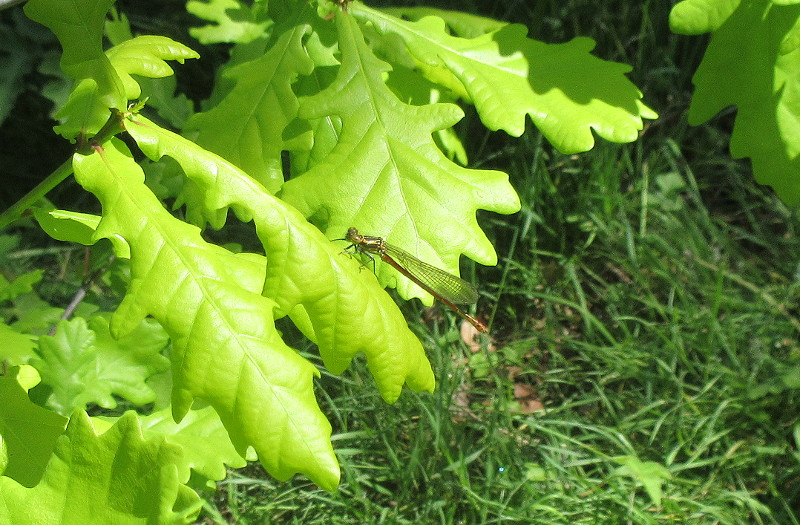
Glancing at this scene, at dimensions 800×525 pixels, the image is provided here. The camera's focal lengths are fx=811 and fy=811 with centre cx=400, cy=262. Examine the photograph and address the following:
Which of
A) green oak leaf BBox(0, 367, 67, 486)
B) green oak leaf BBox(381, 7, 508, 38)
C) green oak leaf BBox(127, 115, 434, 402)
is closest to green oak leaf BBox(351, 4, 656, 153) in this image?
green oak leaf BBox(381, 7, 508, 38)

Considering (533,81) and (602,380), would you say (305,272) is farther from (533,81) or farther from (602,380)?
(602,380)

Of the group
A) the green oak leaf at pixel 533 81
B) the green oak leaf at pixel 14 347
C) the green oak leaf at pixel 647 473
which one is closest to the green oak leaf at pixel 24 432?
the green oak leaf at pixel 14 347

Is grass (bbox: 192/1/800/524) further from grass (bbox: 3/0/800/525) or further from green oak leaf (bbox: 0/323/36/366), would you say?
green oak leaf (bbox: 0/323/36/366)

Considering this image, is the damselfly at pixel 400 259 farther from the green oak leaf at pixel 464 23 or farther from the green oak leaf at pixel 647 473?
the green oak leaf at pixel 647 473

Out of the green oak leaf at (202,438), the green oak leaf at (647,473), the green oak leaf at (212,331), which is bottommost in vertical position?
the green oak leaf at (647,473)

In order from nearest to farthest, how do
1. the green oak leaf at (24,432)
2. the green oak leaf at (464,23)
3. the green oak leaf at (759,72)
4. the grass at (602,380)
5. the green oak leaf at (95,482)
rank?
1. the green oak leaf at (95,482)
2. the green oak leaf at (24,432)
3. the green oak leaf at (759,72)
4. the green oak leaf at (464,23)
5. the grass at (602,380)

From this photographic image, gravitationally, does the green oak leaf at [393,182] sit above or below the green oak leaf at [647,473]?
above
